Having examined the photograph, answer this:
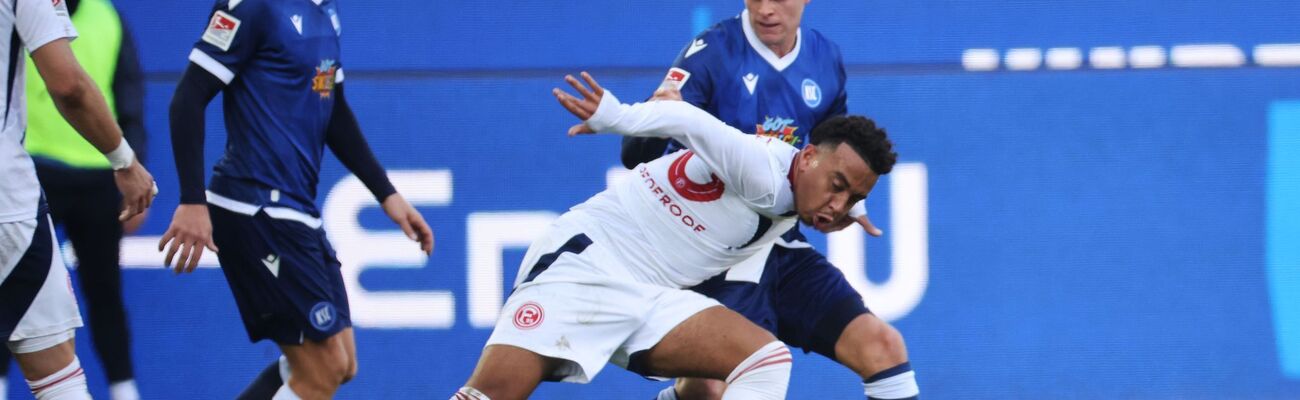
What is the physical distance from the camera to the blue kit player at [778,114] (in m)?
Result: 4.70

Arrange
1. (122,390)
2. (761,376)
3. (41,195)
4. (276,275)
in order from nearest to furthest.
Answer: (41,195) < (761,376) < (276,275) < (122,390)

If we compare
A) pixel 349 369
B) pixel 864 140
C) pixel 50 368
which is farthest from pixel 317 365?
pixel 864 140

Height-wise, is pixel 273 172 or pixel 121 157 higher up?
pixel 273 172

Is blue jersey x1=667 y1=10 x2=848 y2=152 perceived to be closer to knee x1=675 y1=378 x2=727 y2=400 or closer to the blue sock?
knee x1=675 y1=378 x2=727 y2=400

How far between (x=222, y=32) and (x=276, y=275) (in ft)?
2.16

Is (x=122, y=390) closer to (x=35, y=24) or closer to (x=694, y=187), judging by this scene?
(x=35, y=24)

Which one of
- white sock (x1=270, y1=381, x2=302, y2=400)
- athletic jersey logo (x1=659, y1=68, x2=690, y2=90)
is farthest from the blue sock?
athletic jersey logo (x1=659, y1=68, x2=690, y2=90)

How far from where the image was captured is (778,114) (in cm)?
486

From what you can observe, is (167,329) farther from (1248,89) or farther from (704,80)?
(1248,89)

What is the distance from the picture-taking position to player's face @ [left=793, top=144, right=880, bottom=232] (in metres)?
4.18

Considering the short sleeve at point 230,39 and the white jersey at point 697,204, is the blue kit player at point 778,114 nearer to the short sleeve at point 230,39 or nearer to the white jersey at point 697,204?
the white jersey at point 697,204

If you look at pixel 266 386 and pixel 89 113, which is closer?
pixel 89 113

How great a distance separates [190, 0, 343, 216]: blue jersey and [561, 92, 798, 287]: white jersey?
2.64ft

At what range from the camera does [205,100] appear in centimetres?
463
